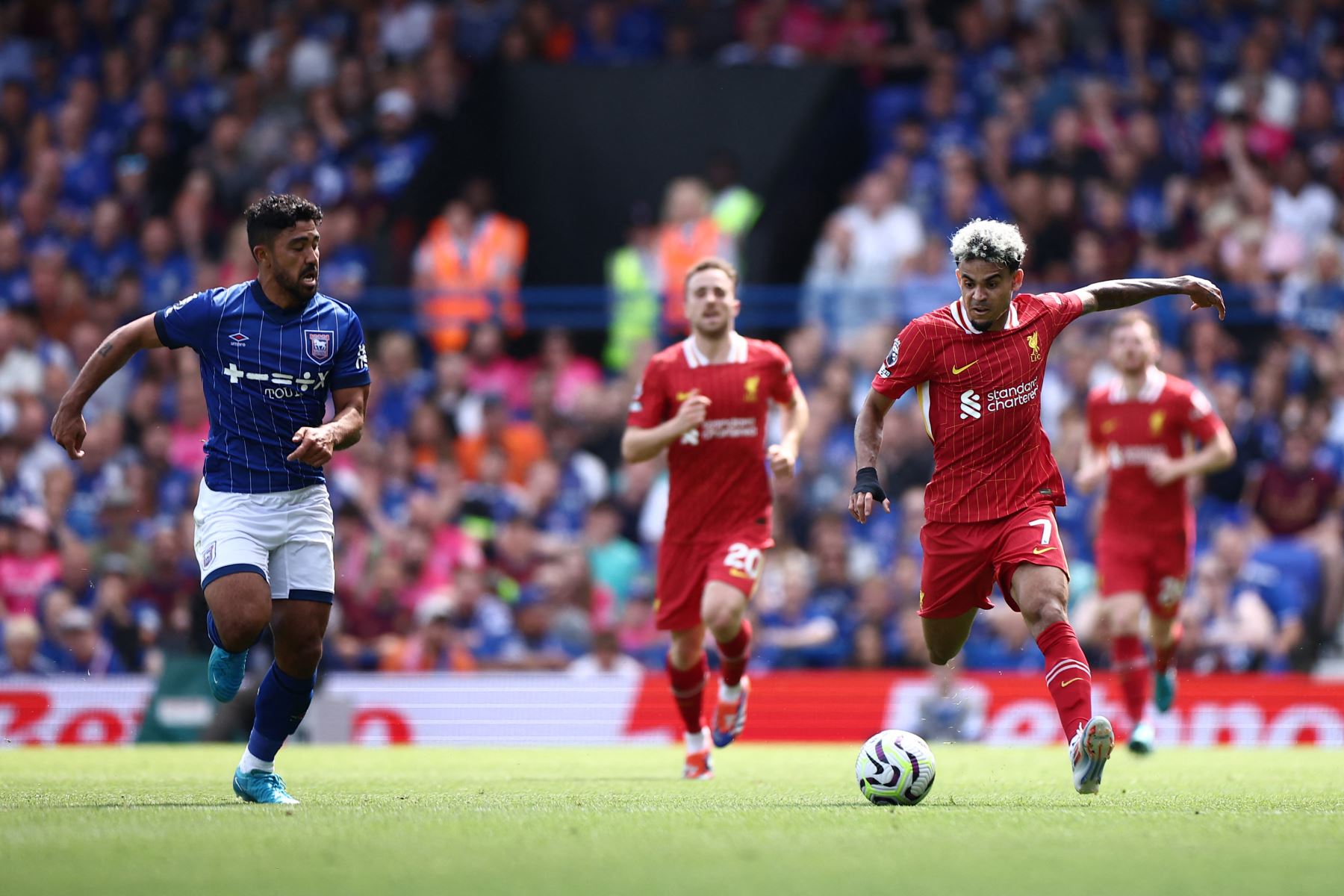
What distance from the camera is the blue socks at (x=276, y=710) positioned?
8.00 meters

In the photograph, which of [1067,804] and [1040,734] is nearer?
[1067,804]

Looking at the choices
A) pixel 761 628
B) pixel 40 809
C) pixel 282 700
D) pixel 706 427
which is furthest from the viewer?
pixel 761 628

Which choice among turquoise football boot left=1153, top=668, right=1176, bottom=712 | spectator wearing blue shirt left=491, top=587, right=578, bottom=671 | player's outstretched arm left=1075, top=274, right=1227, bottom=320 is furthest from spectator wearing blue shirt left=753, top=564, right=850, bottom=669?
player's outstretched arm left=1075, top=274, right=1227, bottom=320

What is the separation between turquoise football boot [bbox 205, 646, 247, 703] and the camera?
25.8ft

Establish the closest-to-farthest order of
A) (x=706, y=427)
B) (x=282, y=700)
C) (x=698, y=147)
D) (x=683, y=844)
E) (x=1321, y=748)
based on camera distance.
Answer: (x=683, y=844)
(x=282, y=700)
(x=706, y=427)
(x=1321, y=748)
(x=698, y=147)

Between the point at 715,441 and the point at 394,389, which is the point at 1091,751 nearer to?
the point at 715,441

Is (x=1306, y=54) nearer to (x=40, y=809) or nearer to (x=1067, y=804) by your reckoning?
(x=1067, y=804)

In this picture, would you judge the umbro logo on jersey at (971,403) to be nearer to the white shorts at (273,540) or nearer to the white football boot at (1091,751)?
the white football boot at (1091,751)

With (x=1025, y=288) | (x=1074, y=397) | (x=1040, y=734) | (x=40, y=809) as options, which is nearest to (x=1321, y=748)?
(x=1040, y=734)

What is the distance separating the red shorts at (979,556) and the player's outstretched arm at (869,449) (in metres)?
0.38

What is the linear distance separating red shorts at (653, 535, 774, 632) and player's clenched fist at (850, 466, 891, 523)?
217 centimetres

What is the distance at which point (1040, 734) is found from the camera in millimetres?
14750

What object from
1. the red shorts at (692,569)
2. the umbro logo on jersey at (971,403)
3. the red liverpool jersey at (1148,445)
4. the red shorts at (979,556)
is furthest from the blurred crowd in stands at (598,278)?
the umbro logo on jersey at (971,403)

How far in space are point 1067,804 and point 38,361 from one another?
14.2 meters
